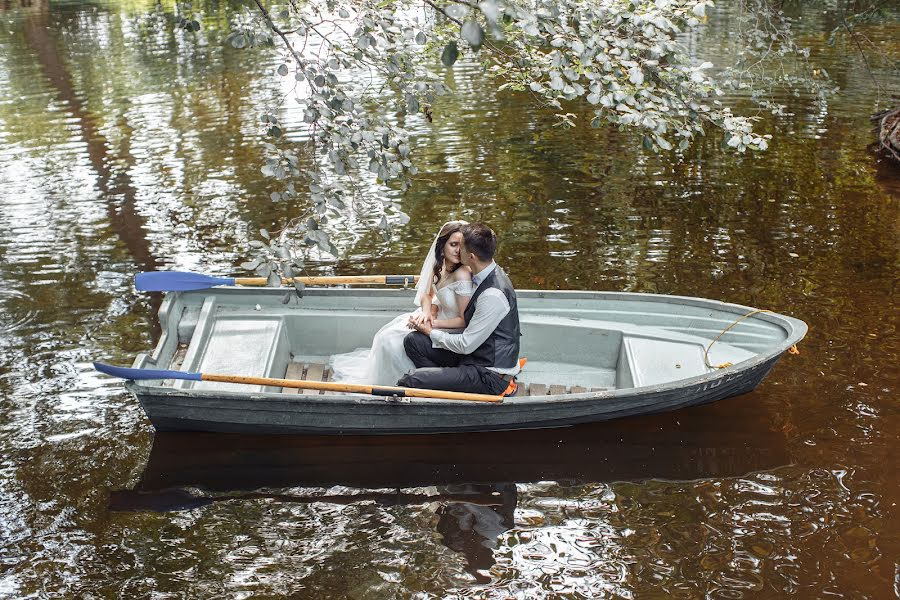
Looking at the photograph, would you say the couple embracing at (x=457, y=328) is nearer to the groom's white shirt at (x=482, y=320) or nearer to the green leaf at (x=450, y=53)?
the groom's white shirt at (x=482, y=320)

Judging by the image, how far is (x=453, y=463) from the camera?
5.93 meters

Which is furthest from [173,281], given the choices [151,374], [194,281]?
[151,374]

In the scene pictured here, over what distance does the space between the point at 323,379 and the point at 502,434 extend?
1.43m

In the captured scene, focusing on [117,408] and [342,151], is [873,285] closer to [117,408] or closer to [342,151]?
[342,151]

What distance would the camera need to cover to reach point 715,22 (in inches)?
805

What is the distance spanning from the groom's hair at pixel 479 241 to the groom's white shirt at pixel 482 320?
12cm

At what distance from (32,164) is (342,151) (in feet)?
33.1

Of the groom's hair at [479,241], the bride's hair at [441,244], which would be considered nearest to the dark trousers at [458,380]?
the bride's hair at [441,244]

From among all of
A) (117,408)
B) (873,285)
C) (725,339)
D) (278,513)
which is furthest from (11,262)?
(873,285)

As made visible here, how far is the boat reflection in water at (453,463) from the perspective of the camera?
5.60 meters

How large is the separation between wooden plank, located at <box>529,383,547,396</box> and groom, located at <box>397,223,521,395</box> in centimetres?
49

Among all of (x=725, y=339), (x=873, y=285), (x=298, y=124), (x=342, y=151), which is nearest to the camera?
(x=342, y=151)

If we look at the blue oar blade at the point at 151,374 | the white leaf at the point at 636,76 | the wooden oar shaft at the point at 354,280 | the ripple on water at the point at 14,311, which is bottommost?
the ripple on water at the point at 14,311

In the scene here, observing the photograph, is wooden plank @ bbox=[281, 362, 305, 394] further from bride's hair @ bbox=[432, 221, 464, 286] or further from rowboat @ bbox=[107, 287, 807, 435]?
bride's hair @ bbox=[432, 221, 464, 286]
